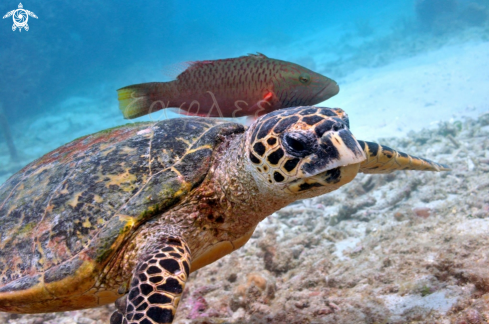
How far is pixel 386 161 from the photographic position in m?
2.73

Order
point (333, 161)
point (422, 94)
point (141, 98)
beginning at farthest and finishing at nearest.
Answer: point (422, 94), point (141, 98), point (333, 161)

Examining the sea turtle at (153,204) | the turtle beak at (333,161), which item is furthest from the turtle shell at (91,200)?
the turtle beak at (333,161)

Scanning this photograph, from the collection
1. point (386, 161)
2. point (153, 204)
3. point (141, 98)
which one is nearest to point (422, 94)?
point (386, 161)

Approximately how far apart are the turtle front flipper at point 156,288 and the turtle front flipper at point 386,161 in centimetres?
190

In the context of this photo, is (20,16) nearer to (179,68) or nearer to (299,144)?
(179,68)

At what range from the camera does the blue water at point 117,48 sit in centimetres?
2538

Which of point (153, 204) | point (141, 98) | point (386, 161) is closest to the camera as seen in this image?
point (153, 204)

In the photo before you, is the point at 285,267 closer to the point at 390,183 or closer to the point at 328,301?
the point at 328,301

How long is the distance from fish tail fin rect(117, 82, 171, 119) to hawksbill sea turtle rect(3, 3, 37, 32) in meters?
48.1

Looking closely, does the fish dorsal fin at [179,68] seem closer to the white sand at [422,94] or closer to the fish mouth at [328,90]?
the fish mouth at [328,90]

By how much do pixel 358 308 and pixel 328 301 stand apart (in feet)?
0.75

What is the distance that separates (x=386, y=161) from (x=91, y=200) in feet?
8.60

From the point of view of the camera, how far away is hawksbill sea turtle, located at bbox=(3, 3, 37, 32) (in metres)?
37.7

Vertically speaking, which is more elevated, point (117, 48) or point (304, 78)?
point (117, 48)
